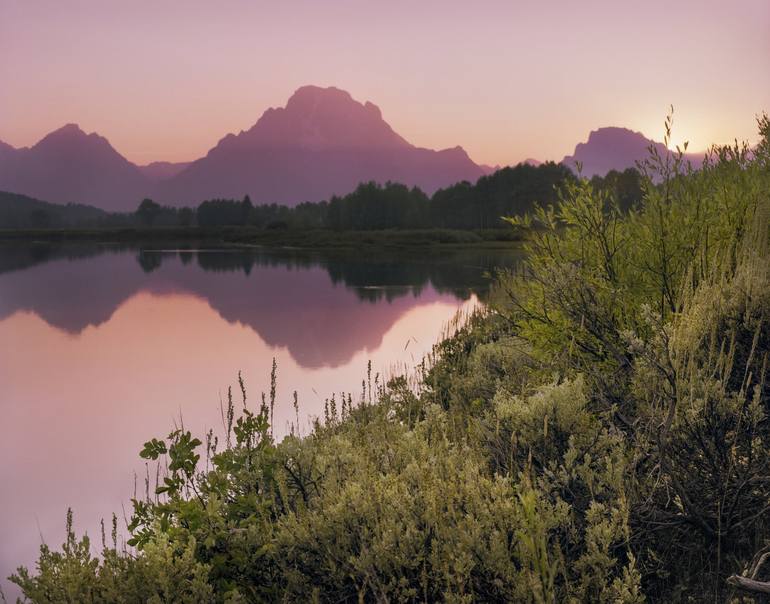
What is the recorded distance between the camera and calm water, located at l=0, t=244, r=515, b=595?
42.3 feet

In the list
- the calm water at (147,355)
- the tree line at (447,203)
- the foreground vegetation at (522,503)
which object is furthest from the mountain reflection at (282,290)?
the tree line at (447,203)

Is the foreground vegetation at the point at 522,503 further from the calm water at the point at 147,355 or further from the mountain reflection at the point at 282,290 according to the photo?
the mountain reflection at the point at 282,290

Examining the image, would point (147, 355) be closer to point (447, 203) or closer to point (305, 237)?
point (305, 237)

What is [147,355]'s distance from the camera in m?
25.5

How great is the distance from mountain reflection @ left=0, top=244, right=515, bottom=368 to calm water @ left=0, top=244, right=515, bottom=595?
16 cm

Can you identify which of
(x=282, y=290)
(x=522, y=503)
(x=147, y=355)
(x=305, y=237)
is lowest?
(x=147, y=355)

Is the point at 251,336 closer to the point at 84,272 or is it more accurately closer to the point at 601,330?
the point at 601,330

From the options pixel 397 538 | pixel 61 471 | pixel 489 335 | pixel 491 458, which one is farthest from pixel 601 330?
pixel 61 471

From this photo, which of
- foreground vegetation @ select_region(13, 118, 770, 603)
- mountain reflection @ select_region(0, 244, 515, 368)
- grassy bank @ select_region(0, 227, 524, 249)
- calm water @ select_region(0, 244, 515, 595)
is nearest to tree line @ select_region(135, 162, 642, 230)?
grassy bank @ select_region(0, 227, 524, 249)

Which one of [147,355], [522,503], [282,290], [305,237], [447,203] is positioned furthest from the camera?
[447,203]

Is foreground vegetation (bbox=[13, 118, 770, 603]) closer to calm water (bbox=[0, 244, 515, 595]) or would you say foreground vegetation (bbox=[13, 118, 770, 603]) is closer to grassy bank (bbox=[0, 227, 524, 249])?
calm water (bbox=[0, 244, 515, 595])

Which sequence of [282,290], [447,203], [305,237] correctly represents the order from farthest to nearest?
1. [447,203]
2. [305,237]
3. [282,290]

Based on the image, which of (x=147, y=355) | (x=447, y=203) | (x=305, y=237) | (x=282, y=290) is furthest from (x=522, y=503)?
(x=447, y=203)

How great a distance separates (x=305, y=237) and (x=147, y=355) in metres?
84.5
